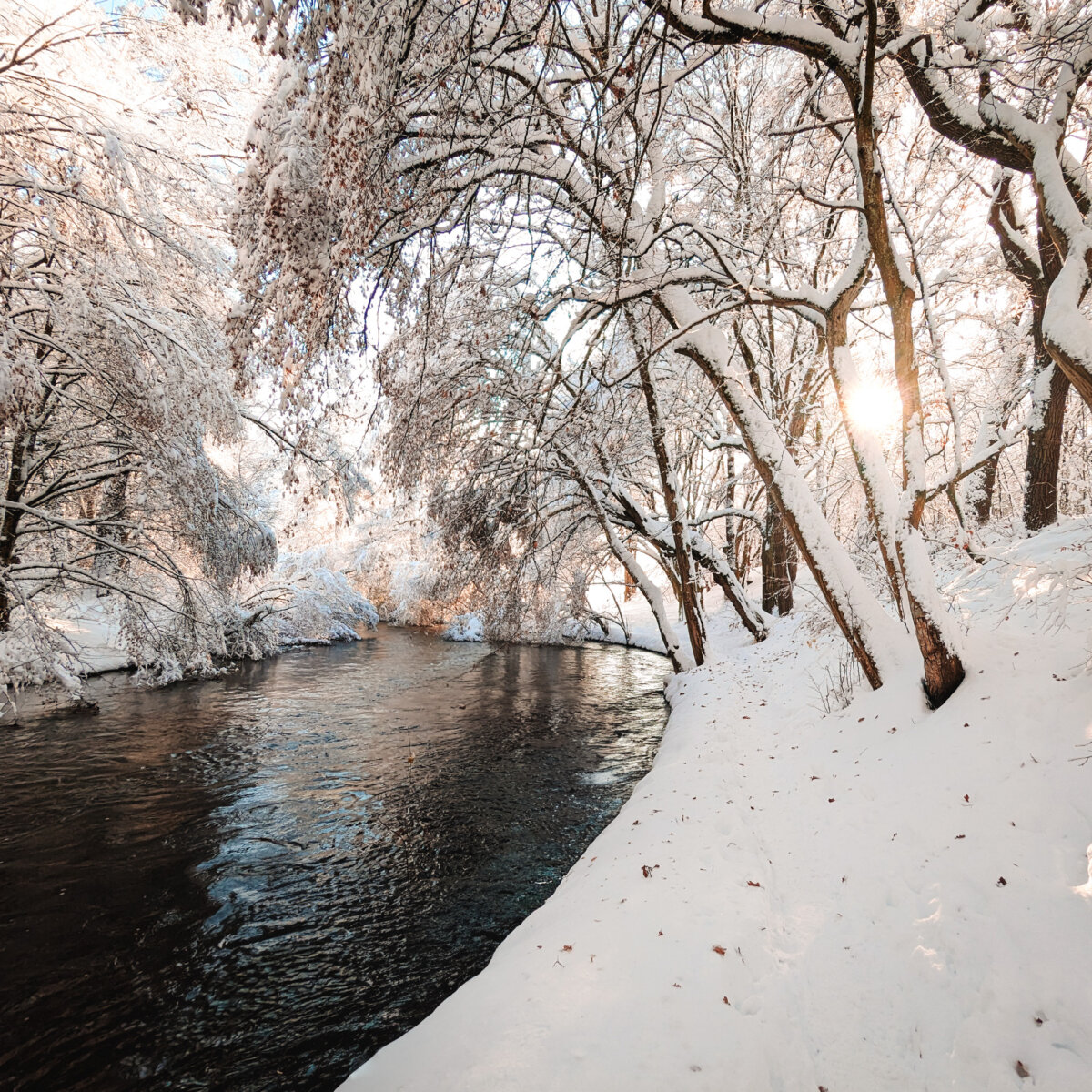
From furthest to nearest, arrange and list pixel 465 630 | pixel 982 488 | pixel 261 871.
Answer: pixel 465 630 < pixel 982 488 < pixel 261 871

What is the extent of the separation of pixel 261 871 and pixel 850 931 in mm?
4768

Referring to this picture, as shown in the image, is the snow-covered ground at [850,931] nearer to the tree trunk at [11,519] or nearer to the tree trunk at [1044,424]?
the tree trunk at [1044,424]

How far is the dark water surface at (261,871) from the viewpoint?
332 centimetres

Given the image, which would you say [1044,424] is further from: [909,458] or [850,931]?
[850,931]

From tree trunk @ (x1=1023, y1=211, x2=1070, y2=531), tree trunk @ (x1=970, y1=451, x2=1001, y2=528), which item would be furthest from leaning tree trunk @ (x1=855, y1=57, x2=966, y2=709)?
tree trunk @ (x1=970, y1=451, x2=1001, y2=528)

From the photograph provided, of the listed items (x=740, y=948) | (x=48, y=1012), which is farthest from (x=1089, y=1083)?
(x=48, y=1012)

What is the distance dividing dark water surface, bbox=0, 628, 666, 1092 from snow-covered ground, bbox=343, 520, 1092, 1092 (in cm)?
115

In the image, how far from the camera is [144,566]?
11.0 m

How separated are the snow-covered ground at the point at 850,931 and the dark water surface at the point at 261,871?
1148 mm

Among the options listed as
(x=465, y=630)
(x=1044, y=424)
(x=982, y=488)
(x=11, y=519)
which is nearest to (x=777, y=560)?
(x=982, y=488)

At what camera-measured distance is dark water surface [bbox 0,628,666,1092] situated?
3316mm

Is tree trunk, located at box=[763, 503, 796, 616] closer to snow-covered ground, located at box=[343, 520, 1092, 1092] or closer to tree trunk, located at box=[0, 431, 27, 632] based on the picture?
snow-covered ground, located at box=[343, 520, 1092, 1092]

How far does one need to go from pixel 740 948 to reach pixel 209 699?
11.3 meters

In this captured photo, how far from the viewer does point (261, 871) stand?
202 inches
